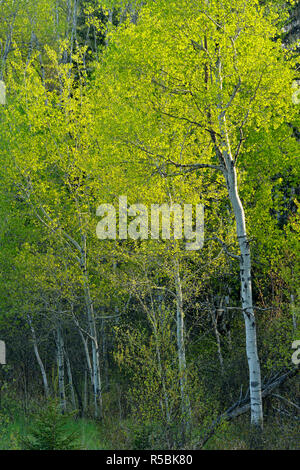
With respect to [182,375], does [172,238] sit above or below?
above

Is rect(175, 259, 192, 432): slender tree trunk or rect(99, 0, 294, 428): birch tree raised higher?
rect(99, 0, 294, 428): birch tree

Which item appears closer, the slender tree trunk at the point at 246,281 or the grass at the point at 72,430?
the grass at the point at 72,430

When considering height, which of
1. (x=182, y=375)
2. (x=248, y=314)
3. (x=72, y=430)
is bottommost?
(x=72, y=430)

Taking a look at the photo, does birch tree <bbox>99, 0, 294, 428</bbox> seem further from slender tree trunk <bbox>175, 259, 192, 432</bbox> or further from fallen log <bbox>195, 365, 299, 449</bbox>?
fallen log <bbox>195, 365, 299, 449</bbox>

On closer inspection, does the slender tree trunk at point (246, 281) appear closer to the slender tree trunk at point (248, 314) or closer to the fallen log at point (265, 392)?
the slender tree trunk at point (248, 314)

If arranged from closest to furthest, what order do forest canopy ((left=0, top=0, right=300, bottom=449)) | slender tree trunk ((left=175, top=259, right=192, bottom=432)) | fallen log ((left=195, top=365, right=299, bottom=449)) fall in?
1. slender tree trunk ((left=175, top=259, right=192, bottom=432))
2. forest canopy ((left=0, top=0, right=300, bottom=449))
3. fallen log ((left=195, top=365, right=299, bottom=449))

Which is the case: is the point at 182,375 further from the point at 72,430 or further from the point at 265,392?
the point at 72,430

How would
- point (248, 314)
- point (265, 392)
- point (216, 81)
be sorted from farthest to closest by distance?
1. point (265, 392)
2. point (216, 81)
3. point (248, 314)

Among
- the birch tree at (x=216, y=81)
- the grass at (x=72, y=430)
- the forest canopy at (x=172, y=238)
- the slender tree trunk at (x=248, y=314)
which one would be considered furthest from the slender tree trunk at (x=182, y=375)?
the grass at (x=72, y=430)

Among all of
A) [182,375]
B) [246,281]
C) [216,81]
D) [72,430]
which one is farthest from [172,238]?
[72,430]

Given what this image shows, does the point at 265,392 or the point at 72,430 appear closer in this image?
the point at 265,392

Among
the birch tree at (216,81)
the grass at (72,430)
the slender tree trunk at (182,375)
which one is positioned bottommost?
the grass at (72,430)

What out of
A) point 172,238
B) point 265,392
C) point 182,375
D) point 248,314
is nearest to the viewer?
point 182,375

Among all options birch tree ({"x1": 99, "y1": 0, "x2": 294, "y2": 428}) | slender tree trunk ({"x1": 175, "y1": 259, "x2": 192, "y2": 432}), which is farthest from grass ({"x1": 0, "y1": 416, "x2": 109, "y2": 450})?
birch tree ({"x1": 99, "y1": 0, "x2": 294, "y2": 428})
